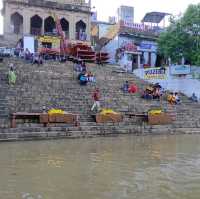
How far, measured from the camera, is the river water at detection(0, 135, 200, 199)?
661 cm

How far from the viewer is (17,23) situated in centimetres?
3394

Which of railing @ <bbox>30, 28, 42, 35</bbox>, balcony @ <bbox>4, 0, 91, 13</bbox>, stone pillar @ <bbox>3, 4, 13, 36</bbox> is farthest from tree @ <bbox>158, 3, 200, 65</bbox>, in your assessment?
stone pillar @ <bbox>3, 4, 13, 36</bbox>

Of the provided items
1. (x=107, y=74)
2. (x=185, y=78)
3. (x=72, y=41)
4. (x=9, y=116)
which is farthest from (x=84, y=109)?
(x=72, y=41)

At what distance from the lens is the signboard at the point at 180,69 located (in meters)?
25.7

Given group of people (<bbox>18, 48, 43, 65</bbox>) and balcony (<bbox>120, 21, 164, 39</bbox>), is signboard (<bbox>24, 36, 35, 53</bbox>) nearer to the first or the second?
group of people (<bbox>18, 48, 43, 65</bbox>)

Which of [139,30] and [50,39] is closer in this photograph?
[50,39]

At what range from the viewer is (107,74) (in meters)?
24.7

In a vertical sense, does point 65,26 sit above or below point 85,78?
above

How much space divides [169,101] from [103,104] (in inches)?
164

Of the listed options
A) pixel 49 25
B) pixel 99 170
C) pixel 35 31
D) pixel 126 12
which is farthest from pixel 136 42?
pixel 99 170

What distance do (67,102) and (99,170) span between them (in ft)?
32.2

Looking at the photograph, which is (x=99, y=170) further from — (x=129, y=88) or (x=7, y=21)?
(x=7, y=21)

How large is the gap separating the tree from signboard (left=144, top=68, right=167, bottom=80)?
141 centimetres

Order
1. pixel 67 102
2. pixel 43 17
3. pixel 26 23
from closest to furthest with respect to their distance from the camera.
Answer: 1. pixel 67 102
2. pixel 26 23
3. pixel 43 17
